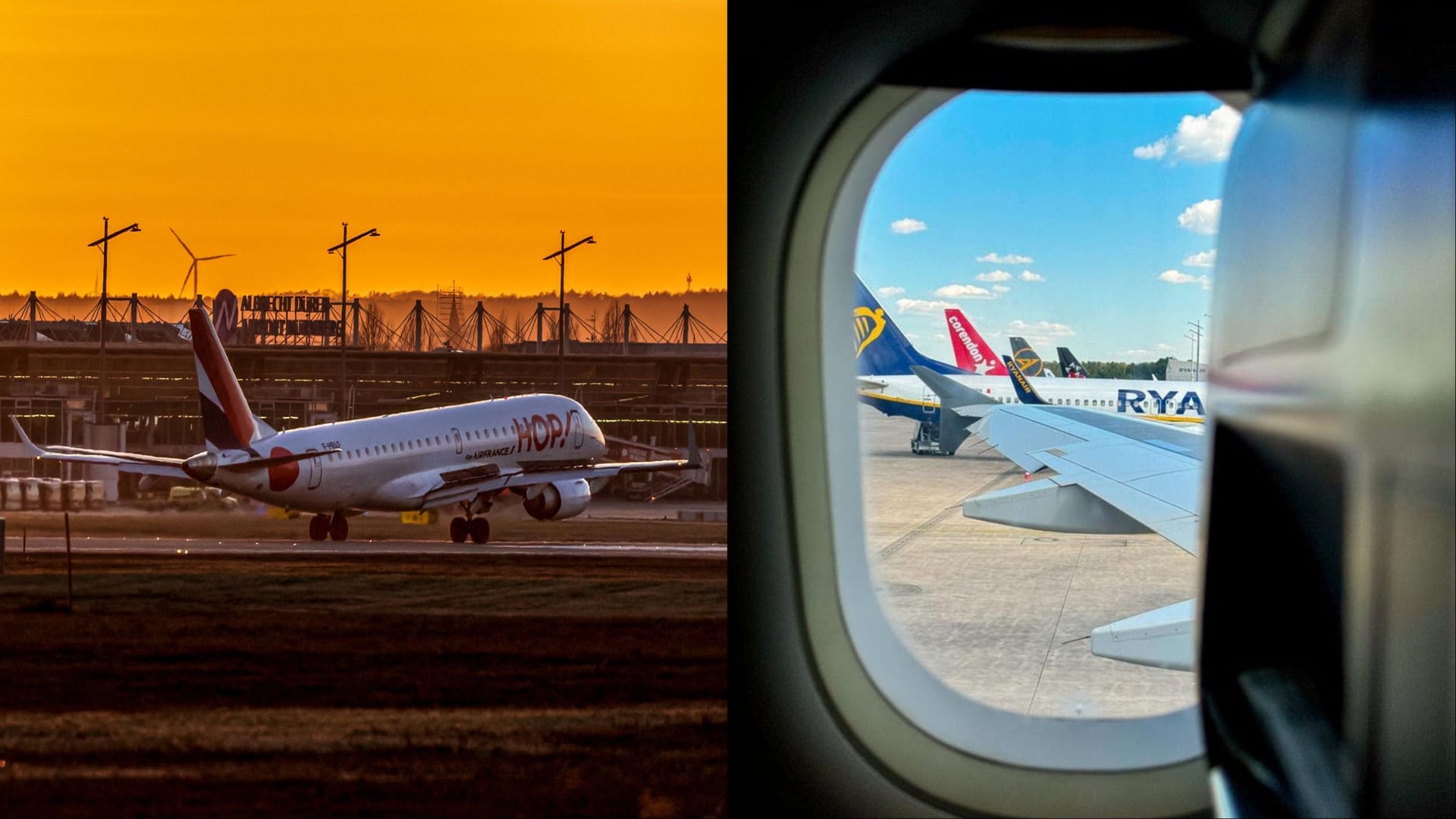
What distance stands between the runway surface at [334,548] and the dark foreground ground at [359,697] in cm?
401

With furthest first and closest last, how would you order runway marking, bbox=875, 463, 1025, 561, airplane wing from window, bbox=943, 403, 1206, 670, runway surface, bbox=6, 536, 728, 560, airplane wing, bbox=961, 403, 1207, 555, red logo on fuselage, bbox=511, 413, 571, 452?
red logo on fuselage, bbox=511, 413, 571, 452 → runway marking, bbox=875, 463, 1025, 561 → runway surface, bbox=6, 536, 728, 560 → airplane wing, bbox=961, 403, 1207, 555 → airplane wing from window, bbox=943, 403, 1206, 670

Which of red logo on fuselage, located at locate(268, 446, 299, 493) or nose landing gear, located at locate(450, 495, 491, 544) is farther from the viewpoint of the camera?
nose landing gear, located at locate(450, 495, 491, 544)

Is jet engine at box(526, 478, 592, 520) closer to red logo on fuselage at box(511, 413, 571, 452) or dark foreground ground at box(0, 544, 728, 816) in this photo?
red logo on fuselage at box(511, 413, 571, 452)

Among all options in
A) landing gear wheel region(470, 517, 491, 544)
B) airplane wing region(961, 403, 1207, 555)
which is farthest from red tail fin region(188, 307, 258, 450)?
airplane wing region(961, 403, 1207, 555)

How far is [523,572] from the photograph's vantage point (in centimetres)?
1650

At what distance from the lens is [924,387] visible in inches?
1455

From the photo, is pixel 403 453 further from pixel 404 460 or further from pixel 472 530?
pixel 472 530

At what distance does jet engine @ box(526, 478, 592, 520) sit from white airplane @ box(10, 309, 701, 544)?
19 millimetres

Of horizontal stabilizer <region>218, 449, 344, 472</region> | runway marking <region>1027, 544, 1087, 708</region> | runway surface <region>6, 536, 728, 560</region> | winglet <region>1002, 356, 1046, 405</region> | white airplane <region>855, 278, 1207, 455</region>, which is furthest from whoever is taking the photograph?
white airplane <region>855, 278, 1207, 455</region>

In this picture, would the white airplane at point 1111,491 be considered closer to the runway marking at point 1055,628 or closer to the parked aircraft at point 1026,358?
the runway marking at point 1055,628

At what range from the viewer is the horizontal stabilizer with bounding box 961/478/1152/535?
202 inches

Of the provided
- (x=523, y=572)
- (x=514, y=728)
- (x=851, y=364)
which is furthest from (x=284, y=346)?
(x=851, y=364)

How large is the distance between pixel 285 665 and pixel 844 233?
7.50 metres

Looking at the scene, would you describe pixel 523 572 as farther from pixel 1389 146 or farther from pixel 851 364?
pixel 1389 146
